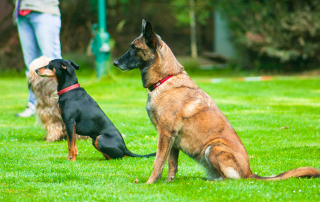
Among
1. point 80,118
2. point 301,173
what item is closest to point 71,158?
point 80,118

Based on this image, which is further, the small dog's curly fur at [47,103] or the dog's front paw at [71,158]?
the small dog's curly fur at [47,103]

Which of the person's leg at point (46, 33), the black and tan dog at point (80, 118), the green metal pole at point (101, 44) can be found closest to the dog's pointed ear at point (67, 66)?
the black and tan dog at point (80, 118)

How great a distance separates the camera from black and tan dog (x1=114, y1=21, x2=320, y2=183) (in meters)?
4.03

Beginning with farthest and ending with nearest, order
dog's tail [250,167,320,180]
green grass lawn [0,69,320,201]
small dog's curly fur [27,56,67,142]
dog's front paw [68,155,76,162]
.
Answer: small dog's curly fur [27,56,67,142] → dog's front paw [68,155,76,162] → dog's tail [250,167,320,180] → green grass lawn [0,69,320,201]

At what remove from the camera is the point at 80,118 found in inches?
215

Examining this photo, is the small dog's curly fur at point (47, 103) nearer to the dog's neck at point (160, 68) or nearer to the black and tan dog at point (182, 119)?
the black and tan dog at point (182, 119)

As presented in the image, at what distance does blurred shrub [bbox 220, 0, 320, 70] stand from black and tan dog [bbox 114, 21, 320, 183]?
41.9 feet

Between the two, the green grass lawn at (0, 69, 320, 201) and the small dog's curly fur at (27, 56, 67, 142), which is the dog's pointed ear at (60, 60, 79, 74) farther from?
the green grass lawn at (0, 69, 320, 201)

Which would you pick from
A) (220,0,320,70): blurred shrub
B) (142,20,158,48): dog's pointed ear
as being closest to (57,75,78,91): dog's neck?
(142,20,158,48): dog's pointed ear

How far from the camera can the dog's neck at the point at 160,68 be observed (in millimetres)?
4234

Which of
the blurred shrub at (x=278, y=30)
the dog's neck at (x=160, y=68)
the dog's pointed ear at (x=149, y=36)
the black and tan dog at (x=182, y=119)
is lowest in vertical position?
the blurred shrub at (x=278, y=30)

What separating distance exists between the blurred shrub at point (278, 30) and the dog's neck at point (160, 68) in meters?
12.8

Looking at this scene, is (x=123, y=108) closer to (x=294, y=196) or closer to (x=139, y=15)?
(x=294, y=196)

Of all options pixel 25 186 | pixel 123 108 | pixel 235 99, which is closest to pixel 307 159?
pixel 25 186
